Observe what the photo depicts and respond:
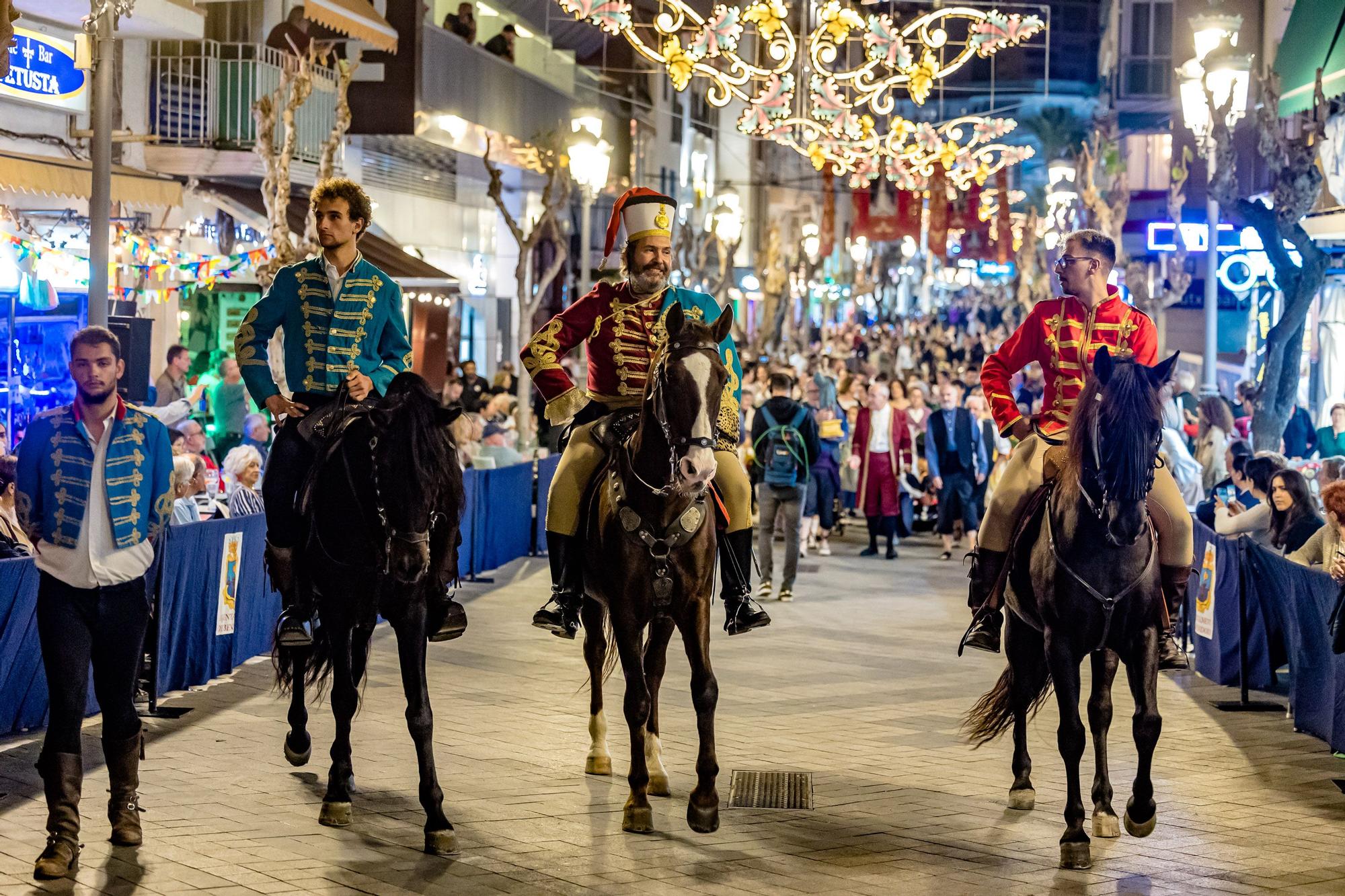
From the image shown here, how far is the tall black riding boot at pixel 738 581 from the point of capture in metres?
8.91

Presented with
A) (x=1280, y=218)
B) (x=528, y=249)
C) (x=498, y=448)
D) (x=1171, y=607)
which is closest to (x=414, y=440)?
(x=1171, y=607)

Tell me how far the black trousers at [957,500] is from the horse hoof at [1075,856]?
13.9 metres

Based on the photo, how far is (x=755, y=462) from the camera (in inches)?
722

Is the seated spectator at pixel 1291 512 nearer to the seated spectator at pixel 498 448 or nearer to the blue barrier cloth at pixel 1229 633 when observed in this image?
the blue barrier cloth at pixel 1229 633

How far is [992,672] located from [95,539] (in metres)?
7.69

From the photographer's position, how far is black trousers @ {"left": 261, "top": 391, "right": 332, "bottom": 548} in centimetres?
864

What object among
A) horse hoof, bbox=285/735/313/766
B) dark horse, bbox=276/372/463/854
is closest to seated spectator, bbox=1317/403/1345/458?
horse hoof, bbox=285/735/313/766

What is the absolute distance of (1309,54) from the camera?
2036 centimetres

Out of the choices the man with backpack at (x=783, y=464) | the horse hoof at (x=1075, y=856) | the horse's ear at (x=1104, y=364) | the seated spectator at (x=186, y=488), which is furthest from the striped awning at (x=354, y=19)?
the horse hoof at (x=1075, y=856)

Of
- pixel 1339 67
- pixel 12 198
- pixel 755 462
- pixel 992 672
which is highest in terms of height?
pixel 1339 67

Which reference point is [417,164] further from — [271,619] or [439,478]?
[439,478]

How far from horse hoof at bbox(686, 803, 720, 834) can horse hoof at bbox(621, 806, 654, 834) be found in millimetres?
190

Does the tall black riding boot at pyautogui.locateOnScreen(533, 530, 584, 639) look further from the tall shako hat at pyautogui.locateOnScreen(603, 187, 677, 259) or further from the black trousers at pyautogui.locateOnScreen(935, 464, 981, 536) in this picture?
the black trousers at pyautogui.locateOnScreen(935, 464, 981, 536)

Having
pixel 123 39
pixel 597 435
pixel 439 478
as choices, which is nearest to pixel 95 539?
pixel 439 478
